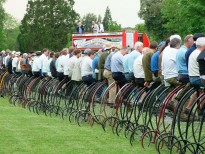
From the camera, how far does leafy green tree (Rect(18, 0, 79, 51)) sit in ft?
261

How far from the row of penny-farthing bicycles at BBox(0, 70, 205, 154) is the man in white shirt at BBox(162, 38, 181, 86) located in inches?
13.3

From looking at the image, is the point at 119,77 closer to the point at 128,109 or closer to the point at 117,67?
the point at 117,67

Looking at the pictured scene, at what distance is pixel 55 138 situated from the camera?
12.6 metres

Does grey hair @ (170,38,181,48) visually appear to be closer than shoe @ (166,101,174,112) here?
No

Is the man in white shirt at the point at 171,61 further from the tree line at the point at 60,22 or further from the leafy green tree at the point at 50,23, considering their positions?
the leafy green tree at the point at 50,23

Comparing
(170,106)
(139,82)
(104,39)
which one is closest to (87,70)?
(139,82)

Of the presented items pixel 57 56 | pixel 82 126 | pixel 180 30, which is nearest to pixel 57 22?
pixel 180 30

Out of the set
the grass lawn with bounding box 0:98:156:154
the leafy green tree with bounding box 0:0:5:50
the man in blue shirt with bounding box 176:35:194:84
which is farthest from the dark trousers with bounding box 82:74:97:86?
the leafy green tree with bounding box 0:0:5:50

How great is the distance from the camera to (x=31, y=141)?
12.2 meters

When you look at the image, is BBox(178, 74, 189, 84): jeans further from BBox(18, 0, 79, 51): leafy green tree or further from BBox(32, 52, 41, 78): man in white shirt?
BBox(18, 0, 79, 51): leafy green tree

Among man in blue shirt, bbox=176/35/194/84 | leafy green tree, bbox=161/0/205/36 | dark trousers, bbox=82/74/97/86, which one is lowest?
dark trousers, bbox=82/74/97/86

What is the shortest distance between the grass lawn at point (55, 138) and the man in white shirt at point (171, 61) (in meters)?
1.53

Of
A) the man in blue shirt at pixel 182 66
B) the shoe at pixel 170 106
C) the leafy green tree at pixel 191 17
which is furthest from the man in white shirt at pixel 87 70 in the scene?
the leafy green tree at pixel 191 17

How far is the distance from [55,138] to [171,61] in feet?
9.13
